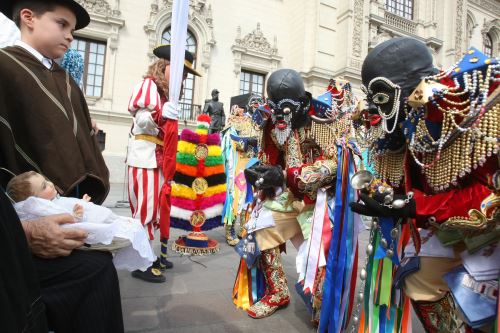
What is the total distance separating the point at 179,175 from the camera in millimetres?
4375

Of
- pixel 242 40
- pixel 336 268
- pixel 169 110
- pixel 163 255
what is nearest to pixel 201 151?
pixel 169 110

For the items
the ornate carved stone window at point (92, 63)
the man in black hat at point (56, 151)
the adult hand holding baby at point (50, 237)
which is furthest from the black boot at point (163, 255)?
the ornate carved stone window at point (92, 63)

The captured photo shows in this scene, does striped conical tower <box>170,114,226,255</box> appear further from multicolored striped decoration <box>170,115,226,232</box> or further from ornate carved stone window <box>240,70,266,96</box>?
ornate carved stone window <box>240,70,266,96</box>

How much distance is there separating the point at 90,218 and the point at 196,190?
280 centimetres

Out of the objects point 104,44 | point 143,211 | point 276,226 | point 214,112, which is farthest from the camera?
point 104,44

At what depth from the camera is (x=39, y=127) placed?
1.64 meters

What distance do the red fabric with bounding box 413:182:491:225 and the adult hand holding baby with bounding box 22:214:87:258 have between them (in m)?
1.46

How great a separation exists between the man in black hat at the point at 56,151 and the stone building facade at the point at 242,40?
11383mm

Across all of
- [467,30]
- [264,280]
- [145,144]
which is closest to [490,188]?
[264,280]

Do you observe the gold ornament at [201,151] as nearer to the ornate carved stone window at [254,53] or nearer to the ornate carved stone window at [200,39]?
the ornate carved stone window at [200,39]

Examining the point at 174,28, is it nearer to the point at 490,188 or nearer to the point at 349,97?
the point at 349,97

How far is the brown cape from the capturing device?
156 cm

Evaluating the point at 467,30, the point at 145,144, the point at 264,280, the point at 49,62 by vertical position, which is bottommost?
the point at 264,280

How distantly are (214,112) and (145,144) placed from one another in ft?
24.4
